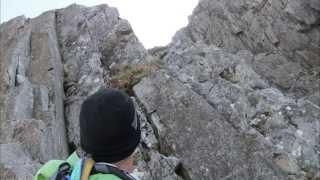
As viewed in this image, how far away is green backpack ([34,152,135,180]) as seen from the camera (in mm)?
4312

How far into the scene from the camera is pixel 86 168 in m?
4.34

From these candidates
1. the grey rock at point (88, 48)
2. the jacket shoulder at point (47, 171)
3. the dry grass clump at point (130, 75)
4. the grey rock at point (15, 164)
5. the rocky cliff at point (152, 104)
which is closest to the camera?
the jacket shoulder at point (47, 171)

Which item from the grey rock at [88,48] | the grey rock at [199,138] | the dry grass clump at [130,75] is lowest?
the grey rock at [199,138]

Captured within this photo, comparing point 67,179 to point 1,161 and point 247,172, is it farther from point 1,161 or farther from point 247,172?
point 247,172

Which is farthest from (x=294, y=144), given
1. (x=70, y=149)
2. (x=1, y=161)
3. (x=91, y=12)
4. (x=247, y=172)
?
(x=91, y=12)

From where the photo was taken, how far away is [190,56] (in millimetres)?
24672

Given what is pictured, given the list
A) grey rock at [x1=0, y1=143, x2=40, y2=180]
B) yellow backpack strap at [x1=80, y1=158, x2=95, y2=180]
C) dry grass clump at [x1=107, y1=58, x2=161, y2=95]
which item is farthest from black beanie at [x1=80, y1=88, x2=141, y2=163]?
dry grass clump at [x1=107, y1=58, x2=161, y2=95]

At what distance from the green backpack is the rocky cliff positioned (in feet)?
24.2

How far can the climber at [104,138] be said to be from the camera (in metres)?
4.43

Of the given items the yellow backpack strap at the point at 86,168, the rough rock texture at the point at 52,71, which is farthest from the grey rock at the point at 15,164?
the yellow backpack strap at the point at 86,168

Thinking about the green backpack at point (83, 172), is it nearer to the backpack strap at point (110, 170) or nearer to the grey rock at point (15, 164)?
the backpack strap at point (110, 170)

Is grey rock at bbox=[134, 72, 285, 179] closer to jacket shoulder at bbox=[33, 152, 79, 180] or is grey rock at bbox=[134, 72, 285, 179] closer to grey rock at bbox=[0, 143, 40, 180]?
grey rock at bbox=[0, 143, 40, 180]

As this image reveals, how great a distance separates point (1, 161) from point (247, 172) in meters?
6.74

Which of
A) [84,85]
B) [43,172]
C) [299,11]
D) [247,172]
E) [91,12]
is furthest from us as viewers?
[299,11]
